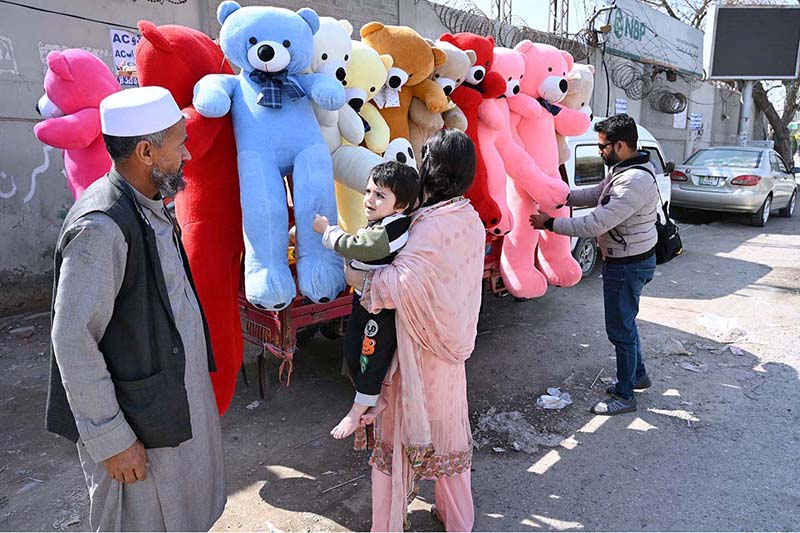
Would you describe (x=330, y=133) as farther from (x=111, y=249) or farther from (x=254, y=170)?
(x=111, y=249)

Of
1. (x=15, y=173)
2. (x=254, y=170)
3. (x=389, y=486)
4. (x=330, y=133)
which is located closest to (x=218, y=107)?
(x=254, y=170)

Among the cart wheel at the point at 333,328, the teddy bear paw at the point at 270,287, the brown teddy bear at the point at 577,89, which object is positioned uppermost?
the brown teddy bear at the point at 577,89

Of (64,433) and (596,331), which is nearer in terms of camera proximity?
(64,433)

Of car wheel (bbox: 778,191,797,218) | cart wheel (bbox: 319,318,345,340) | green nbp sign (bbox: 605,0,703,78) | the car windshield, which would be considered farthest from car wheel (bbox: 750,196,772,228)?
cart wheel (bbox: 319,318,345,340)

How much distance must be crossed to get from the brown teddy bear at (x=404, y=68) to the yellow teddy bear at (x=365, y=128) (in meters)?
0.08

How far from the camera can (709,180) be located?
34.6ft

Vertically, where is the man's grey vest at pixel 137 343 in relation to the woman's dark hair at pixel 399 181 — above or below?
below

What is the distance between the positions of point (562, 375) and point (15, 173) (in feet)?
17.6

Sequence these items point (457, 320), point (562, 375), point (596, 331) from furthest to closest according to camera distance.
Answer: point (596, 331) < point (562, 375) < point (457, 320)

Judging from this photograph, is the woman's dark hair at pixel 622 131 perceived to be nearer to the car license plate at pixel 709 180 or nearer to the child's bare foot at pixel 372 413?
the child's bare foot at pixel 372 413

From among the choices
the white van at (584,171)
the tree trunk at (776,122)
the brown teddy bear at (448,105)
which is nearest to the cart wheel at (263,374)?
the brown teddy bear at (448,105)

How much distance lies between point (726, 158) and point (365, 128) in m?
10.2

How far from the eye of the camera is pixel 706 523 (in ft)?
8.71

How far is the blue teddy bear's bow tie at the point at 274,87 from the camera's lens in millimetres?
2668
